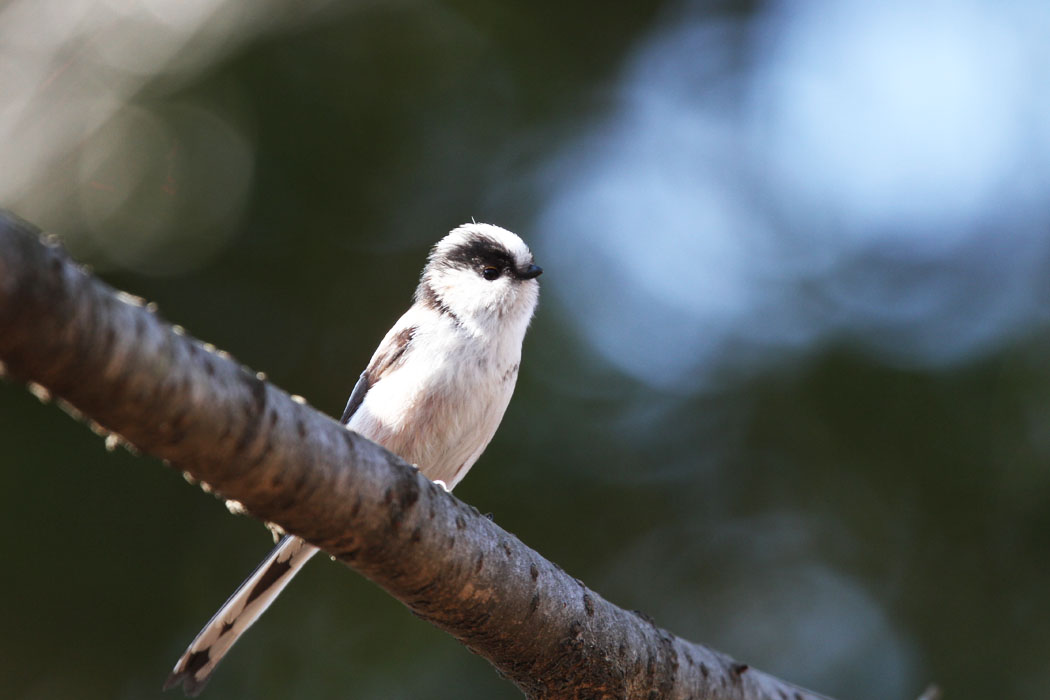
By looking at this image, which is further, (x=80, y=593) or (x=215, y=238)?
(x=215, y=238)

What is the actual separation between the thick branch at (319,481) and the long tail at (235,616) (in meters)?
0.85

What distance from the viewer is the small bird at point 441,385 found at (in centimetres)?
326

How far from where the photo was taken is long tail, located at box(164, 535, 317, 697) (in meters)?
Result: 2.88

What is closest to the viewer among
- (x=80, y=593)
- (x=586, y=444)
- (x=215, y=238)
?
(x=80, y=593)

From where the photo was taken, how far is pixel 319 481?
178 cm

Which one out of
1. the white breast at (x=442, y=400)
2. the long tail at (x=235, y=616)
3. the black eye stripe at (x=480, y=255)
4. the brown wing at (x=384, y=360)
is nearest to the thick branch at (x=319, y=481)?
the long tail at (x=235, y=616)

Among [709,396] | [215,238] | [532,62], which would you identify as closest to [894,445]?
[709,396]

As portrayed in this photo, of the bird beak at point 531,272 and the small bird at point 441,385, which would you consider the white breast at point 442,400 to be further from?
the bird beak at point 531,272

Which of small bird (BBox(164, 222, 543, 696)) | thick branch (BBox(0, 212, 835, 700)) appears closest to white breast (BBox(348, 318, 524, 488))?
small bird (BBox(164, 222, 543, 696))

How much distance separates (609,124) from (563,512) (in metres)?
2.23

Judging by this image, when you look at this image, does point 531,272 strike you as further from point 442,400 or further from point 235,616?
point 235,616

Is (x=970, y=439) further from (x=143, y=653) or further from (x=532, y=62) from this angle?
(x=143, y=653)

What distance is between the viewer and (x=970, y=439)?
4.79m

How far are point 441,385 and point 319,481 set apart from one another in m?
1.64
